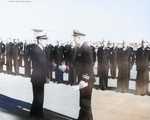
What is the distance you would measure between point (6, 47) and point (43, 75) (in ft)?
2.50

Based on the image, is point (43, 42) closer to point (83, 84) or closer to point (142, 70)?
point (83, 84)

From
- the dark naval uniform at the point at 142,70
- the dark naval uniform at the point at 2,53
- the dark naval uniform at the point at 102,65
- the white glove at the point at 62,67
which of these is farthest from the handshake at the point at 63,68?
the dark naval uniform at the point at 2,53

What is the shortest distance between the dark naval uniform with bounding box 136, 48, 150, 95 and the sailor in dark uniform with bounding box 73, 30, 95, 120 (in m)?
0.48

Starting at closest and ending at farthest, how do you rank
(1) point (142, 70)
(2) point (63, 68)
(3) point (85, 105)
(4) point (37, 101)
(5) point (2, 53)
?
(1) point (142, 70), (3) point (85, 105), (2) point (63, 68), (4) point (37, 101), (5) point (2, 53)

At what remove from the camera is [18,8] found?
257 centimetres

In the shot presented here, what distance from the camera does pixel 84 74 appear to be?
2086 millimetres

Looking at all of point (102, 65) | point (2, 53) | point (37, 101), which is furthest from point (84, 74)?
point (2, 53)

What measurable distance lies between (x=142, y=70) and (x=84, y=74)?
0.61 meters

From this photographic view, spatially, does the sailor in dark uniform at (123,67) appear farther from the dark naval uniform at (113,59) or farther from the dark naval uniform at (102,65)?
the dark naval uniform at (102,65)

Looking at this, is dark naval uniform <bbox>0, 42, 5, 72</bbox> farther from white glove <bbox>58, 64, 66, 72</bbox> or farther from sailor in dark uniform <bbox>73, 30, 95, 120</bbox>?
sailor in dark uniform <bbox>73, 30, 95, 120</bbox>

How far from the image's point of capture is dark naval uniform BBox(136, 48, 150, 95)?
202cm

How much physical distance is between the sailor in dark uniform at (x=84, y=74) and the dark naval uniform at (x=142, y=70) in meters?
0.48

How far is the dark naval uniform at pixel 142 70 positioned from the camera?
202 cm

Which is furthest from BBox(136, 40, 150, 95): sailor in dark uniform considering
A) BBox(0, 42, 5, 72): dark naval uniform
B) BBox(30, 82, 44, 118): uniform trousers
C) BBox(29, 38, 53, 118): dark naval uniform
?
BBox(0, 42, 5, 72): dark naval uniform
